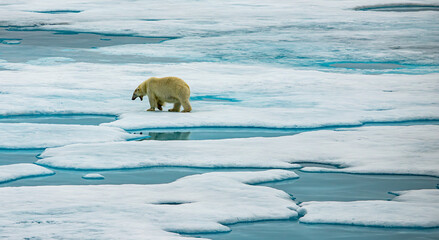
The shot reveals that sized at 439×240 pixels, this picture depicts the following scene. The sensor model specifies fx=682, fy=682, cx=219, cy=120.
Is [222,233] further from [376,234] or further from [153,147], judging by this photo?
[153,147]

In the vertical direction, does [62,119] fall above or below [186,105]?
below

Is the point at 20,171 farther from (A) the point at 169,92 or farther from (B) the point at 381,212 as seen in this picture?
(A) the point at 169,92

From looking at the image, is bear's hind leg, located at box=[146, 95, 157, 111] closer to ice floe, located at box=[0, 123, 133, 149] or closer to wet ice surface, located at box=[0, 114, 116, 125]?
wet ice surface, located at box=[0, 114, 116, 125]

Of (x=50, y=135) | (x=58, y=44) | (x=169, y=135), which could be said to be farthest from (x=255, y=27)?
(x=50, y=135)

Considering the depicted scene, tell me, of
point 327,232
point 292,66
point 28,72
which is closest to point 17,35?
point 28,72

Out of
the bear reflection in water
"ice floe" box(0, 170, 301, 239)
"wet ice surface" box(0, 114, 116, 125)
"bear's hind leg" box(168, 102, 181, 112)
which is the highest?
"ice floe" box(0, 170, 301, 239)

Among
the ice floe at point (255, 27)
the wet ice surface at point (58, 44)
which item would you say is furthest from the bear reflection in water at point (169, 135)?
the ice floe at point (255, 27)

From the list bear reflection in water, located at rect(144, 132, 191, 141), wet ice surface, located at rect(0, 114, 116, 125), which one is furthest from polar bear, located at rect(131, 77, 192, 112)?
bear reflection in water, located at rect(144, 132, 191, 141)
